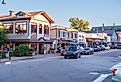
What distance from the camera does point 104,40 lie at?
10775cm

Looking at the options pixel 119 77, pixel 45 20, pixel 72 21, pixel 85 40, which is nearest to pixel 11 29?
pixel 45 20

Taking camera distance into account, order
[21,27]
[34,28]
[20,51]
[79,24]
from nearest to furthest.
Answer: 1. [20,51]
2. [21,27]
3. [34,28]
4. [79,24]

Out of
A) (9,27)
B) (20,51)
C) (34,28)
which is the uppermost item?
(9,27)

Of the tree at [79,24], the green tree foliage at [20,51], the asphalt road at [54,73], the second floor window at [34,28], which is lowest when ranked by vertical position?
the asphalt road at [54,73]

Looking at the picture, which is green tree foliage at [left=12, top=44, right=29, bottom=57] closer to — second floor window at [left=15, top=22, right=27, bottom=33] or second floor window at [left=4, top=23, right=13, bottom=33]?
second floor window at [left=15, top=22, right=27, bottom=33]

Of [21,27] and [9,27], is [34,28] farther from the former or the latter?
[9,27]

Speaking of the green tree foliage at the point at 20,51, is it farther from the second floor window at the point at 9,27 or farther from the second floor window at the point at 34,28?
the second floor window at the point at 9,27

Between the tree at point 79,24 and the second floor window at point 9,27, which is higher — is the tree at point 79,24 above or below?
above

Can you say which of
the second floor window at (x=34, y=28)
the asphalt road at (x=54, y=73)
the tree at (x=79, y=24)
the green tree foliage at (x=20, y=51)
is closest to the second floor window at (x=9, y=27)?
the second floor window at (x=34, y=28)

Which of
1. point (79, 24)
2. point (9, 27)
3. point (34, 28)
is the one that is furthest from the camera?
point (79, 24)

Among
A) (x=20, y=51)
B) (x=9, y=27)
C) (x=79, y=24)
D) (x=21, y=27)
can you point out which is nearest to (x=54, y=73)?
(x=20, y=51)

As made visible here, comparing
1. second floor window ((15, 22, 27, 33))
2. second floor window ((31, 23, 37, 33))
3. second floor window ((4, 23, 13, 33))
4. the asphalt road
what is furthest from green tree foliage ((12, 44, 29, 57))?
the asphalt road

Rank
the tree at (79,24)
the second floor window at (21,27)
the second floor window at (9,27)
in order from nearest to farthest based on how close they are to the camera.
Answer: the second floor window at (21,27), the second floor window at (9,27), the tree at (79,24)

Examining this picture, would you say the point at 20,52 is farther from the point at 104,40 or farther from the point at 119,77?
the point at 104,40
